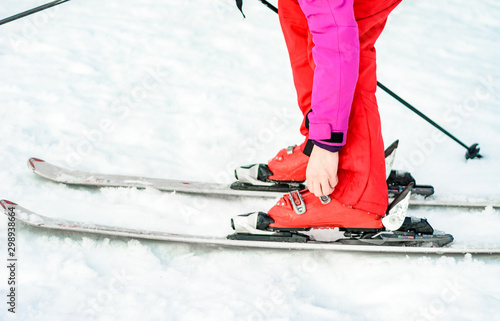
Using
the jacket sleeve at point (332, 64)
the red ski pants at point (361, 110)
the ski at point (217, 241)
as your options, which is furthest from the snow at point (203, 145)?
the jacket sleeve at point (332, 64)

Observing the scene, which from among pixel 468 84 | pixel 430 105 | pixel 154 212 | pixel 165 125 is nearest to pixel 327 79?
pixel 154 212

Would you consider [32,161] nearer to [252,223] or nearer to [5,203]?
[5,203]

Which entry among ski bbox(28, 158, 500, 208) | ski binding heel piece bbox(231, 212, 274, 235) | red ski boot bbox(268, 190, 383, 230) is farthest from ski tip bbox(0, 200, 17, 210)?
red ski boot bbox(268, 190, 383, 230)

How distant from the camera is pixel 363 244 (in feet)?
7.16

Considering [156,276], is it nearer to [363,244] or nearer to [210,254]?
[210,254]

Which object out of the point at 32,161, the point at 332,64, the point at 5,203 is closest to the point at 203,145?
the point at 32,161

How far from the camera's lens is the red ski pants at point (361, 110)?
6.25 feet

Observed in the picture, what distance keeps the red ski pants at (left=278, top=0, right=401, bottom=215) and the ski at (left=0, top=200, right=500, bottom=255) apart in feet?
0.76

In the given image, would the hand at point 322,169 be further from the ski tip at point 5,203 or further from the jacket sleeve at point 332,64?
the ski tip at point 5,203

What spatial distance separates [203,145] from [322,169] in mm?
1555

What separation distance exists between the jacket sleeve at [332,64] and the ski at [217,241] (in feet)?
2.21

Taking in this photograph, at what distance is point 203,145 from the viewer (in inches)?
125

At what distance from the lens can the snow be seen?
189cm

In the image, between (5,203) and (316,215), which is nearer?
(316,215)
